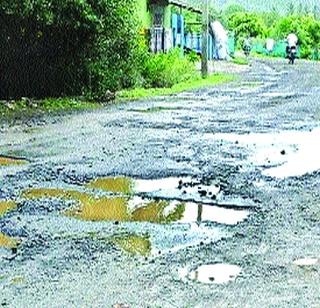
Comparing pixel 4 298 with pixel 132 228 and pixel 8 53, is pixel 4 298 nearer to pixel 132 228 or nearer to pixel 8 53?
pixel 132 228

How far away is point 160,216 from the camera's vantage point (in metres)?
7.91

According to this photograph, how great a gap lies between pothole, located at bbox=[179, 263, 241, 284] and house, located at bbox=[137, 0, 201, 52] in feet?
92.0

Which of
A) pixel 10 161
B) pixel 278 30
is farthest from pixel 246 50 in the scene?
pixel 10 161

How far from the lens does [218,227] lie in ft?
24.4

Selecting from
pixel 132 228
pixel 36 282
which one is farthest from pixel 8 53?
pixel 36 282

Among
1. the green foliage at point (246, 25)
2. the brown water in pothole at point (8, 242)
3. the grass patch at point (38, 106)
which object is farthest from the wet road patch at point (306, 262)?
the green foliage at point (246, 25)

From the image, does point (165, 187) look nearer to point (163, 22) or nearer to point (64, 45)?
point (64, 45)

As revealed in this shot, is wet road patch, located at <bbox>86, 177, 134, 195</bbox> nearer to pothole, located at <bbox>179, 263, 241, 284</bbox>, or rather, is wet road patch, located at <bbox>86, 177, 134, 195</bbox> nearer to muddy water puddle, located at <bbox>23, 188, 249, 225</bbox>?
muddy water puddle, located at <bbox>23, 188, 249, 225</bbox>

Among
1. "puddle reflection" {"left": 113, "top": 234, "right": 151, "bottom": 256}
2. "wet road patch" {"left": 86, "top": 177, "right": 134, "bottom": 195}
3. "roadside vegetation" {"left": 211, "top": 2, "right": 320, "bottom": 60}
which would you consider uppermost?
"puddle reflection" {"left": 113, "top": 234, "right": 151, "bottom": 256}

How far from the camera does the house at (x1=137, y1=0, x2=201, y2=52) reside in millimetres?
37062

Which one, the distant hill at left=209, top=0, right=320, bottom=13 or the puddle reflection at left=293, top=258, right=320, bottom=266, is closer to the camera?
the puddle reflection at left=293, top=258, right=320, bottom=266

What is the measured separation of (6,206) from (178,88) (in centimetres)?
1932

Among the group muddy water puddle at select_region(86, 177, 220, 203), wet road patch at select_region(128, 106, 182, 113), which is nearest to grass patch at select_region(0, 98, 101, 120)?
wet road patch at select_region(128, 106, 182, 113)

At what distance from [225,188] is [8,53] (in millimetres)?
12914
